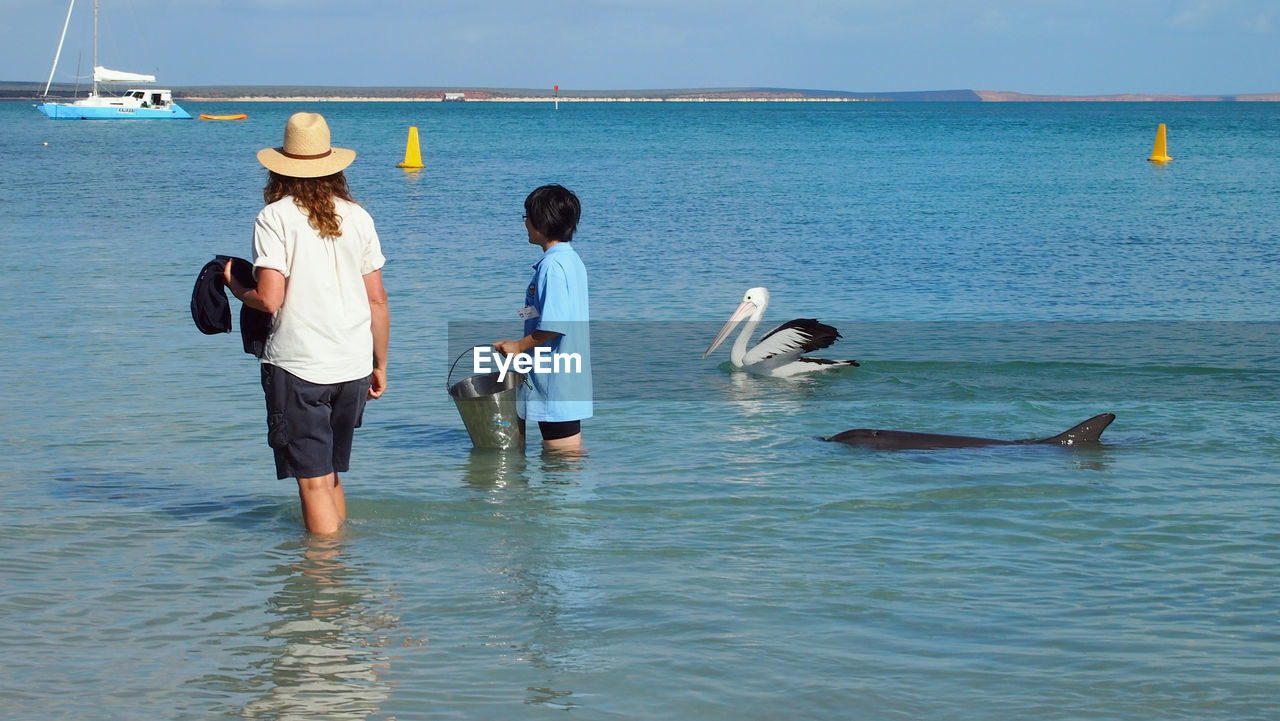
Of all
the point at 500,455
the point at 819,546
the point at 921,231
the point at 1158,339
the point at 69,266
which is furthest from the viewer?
the point at 921,231

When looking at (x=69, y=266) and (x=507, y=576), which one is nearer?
(x=507, y=576)

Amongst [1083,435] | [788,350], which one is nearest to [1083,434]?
[1083,435]

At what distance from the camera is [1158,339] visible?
11969 mm

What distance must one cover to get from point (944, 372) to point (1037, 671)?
20.0 feet

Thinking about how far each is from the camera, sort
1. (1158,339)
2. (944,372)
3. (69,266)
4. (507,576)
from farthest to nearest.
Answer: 1. (69,266)
2. (1158,339)
3. (944,372)
4. (507,576)

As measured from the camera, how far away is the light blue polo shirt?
6160 mm

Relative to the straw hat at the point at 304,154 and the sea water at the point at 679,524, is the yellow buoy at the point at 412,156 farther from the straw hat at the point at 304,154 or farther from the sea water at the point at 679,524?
the straw hat at the point at 304,154

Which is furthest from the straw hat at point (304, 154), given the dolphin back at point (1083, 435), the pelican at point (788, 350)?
the pelican at point (788, 350)

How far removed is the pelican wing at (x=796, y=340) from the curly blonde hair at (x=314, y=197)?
214 inches

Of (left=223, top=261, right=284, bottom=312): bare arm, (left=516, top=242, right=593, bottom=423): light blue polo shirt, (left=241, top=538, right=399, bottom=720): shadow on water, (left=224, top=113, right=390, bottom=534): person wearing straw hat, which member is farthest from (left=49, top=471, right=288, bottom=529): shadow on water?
(left=223, top=261, right=284, bottom=312): bare arm

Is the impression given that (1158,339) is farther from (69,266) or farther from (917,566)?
(69,266)

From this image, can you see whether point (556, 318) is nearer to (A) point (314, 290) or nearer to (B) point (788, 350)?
(A) point (314, 290)

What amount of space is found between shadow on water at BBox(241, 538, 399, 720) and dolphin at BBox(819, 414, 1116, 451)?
336 centimetres

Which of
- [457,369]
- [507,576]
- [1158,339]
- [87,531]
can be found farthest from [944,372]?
[87,531]
